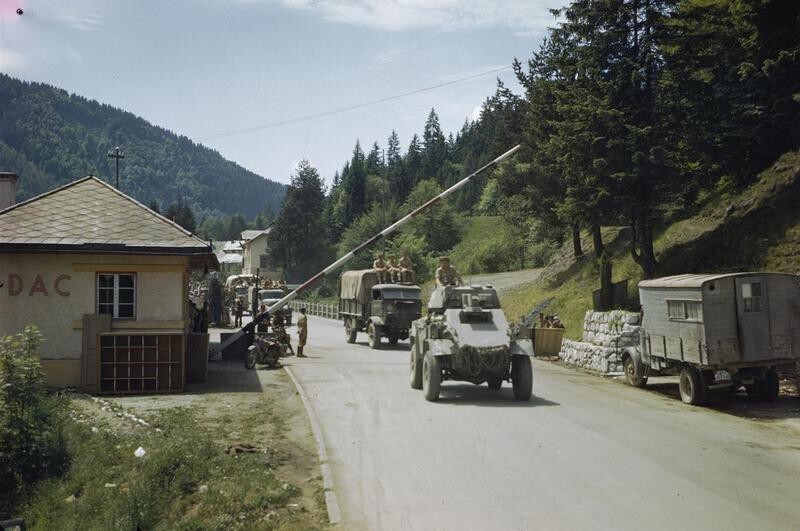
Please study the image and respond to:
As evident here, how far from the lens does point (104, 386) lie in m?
16.2

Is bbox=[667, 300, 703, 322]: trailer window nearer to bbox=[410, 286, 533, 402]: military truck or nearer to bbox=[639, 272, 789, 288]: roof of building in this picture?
bbox=[639, 272, 789, 288]: roof of building

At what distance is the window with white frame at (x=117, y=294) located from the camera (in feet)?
54.0

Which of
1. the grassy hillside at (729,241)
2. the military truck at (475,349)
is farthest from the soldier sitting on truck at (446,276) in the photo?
the grassy hillside at (729,241)

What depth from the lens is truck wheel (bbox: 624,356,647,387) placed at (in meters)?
17.8

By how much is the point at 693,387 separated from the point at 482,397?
4.57m

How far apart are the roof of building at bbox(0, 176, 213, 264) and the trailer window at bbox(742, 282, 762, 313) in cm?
1194

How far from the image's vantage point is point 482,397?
608 inches

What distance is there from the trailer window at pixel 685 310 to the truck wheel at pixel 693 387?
116 centimetres

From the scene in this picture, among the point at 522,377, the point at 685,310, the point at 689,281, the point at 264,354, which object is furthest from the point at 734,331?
the point at 264,354

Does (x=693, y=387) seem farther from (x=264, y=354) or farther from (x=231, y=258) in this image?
(x=231, y=258)

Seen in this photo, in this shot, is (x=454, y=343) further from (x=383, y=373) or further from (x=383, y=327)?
(x=383, y=327)

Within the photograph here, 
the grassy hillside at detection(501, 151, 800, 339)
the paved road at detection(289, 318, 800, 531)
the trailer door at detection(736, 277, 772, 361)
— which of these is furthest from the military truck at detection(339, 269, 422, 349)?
the trailer door at detection(736, 277, 772, 361)

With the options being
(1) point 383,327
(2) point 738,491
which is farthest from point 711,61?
(2) point 738,491

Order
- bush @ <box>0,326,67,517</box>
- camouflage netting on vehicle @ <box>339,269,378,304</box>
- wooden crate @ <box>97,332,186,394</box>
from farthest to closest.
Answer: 1. camouflage netting on vehicle @ <box>339,269,378,304</box>
2. wooden crate @ <box>97,332,186,394</box>
3. bush @ <box>0,326,67,517</box>
